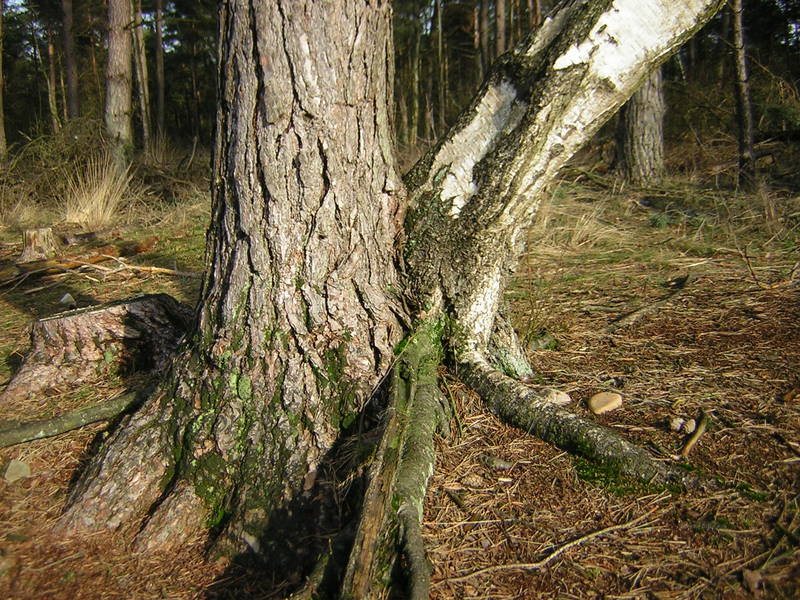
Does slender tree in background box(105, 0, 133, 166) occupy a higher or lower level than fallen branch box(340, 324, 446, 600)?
higher

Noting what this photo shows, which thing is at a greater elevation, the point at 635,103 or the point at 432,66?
the point at 432,66

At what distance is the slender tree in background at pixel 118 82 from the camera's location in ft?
27.4

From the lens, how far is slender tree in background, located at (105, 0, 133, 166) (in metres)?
8.36

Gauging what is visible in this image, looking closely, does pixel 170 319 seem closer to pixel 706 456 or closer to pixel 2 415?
pixel 2 415

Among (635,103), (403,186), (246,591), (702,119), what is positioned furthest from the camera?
(702,119)

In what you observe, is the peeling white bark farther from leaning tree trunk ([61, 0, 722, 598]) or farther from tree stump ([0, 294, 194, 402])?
tree stump ([0, 294, 194, 402])

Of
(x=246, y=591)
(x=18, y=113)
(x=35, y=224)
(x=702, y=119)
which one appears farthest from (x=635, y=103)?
(x=18, y=113)

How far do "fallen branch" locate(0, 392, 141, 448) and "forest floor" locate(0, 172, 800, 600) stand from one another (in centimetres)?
5

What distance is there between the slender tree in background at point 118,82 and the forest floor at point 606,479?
5.65 m

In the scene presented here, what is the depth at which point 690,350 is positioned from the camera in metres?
2.55

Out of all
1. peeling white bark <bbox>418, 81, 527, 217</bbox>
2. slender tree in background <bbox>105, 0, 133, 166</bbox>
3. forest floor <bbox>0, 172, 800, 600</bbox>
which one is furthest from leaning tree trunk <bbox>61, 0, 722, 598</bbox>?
slender tree in background <bbox>105, 0, 133, 166</bbox>

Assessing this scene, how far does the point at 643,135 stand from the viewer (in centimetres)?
639

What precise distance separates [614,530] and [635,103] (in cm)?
589

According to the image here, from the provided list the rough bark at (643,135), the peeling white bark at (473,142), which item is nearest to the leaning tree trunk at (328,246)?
the peeling white bark at (473,142)
